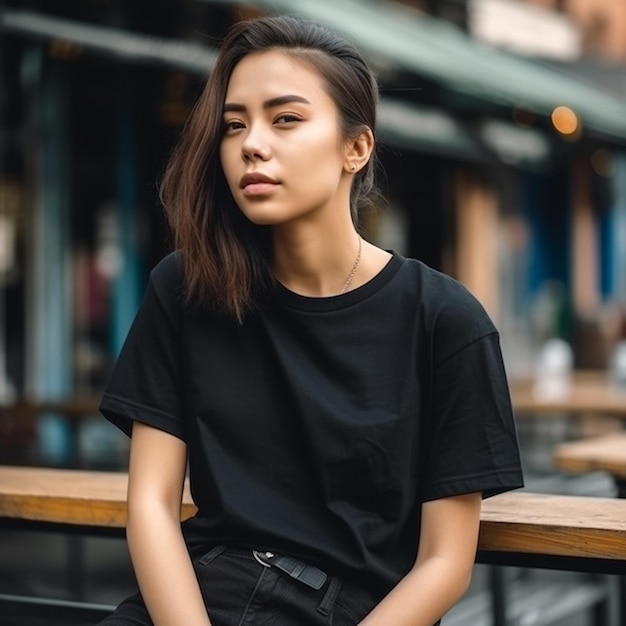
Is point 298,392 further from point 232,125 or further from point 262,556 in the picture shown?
point 232,125

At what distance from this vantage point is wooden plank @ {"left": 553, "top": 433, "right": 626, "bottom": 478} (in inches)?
133

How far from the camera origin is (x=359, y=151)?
2.52 meters

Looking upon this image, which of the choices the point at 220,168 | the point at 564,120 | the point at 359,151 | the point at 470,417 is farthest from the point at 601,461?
the point at 564,120

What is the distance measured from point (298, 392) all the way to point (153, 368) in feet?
0.94

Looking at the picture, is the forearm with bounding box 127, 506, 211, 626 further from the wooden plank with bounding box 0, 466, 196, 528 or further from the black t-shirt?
the wooden plank with bounding box 0, 466, 196, 528

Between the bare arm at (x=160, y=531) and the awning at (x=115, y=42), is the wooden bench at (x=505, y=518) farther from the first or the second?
the awning at (x=115, y=42)

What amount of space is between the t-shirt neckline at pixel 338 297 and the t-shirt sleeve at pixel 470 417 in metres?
0.15

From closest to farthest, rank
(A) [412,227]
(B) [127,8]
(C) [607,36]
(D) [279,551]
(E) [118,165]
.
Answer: (D) [279,551] < (B) [127,8] < (E) [118,165] < (A) [412,227] < (C) [607,36]

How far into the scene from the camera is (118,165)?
34.1ft

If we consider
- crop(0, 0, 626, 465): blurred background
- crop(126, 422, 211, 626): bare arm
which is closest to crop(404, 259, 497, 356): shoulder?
crop(126, 422, 211, 626): bare arm

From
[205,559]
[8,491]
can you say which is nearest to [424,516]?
[205,559]

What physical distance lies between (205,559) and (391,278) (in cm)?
60

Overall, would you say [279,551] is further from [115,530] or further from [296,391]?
[115,530]

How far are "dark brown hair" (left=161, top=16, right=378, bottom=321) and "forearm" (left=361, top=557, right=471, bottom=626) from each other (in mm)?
551
